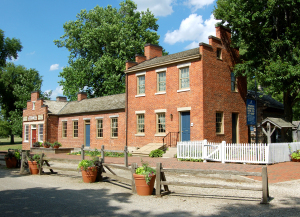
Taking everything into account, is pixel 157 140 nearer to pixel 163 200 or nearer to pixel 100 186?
pixel 100 186

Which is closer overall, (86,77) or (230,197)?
(230,197)

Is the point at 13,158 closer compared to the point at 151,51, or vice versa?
the point at 13,158

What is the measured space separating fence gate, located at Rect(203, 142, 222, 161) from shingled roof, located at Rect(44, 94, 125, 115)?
1048 cm

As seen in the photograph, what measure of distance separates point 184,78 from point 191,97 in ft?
5.10

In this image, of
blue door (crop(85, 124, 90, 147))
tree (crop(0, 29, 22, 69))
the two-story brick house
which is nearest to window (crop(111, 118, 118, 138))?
the two-story brick house

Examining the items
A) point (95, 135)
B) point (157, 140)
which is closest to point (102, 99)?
point (95, 135)

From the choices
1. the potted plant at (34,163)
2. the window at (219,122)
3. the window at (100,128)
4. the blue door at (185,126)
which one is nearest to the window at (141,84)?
the blue door at (185,126)

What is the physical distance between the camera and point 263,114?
2417cm

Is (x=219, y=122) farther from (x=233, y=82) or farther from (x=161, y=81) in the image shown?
(x=161, y=81)

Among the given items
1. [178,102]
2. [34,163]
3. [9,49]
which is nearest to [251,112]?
[178,102]

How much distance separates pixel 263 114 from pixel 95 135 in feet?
48.9

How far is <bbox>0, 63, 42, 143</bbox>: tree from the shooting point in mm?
48500

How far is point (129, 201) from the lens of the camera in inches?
312

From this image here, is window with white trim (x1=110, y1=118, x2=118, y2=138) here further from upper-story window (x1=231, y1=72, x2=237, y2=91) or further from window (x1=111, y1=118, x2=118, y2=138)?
upper-story window (x1=231, y1=72, x2=237, y2=91)
